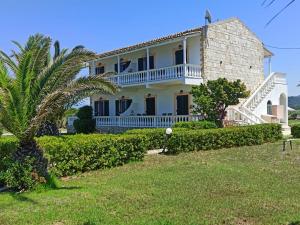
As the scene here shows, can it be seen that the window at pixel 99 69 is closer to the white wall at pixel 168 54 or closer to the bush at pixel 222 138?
the white wall at pixel 168 54

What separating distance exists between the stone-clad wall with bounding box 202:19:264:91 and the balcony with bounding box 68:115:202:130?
150 inches

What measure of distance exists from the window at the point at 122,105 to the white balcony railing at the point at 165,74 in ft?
10.7

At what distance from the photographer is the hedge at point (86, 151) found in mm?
11086

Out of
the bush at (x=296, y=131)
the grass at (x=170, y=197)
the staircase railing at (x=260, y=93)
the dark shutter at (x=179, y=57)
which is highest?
the dark shutter at (x=179, y=57)

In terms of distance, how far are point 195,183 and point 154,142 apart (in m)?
7.77

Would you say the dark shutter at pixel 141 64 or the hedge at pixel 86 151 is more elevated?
the dark shutter at pixel 141 64

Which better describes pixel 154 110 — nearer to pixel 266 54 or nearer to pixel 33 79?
pixel 266 54

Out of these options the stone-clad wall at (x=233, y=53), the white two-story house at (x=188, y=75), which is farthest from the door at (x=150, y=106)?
the stone-clad wall at (x=233, y=53)

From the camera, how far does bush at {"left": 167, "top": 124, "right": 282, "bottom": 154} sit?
1567 centimetres

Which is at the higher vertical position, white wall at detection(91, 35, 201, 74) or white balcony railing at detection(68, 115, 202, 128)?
white wall at detection(91, 35, 201, 74)

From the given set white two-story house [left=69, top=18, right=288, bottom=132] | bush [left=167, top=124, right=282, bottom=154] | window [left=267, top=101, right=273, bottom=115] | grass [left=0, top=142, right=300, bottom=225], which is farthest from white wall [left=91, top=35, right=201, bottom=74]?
grass [left=0, top=142, right=300, bottom=225]

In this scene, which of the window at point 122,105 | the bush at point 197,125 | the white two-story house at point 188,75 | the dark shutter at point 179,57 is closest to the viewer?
the bush at point 197,125

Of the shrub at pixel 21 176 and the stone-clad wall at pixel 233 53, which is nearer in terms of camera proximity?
the shrub at pixel 21 176

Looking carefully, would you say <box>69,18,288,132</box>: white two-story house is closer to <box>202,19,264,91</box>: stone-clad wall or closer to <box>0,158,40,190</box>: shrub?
<box>202,19,264,91</box>: stone-clad wall
